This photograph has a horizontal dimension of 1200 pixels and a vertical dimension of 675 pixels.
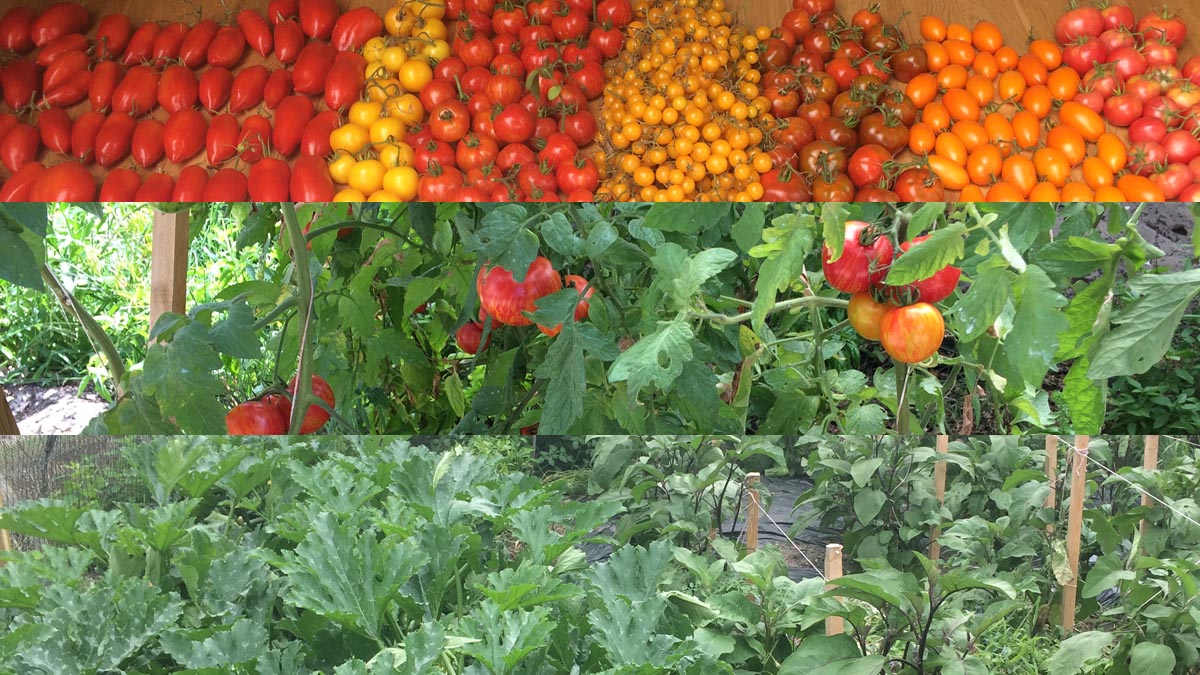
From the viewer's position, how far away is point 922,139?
1.06 metres

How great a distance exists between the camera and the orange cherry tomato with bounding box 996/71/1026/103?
106cm

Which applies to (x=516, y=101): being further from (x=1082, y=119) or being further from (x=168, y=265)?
(x=1082, y=119)

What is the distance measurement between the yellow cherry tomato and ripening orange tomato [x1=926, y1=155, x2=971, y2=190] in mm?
577

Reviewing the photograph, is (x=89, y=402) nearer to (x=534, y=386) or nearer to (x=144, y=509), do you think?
(x=144, y=509)

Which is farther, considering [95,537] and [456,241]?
[456,241]

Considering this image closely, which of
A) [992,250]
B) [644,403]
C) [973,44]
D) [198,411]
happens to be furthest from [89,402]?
[973,44]

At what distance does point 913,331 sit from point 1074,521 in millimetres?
196

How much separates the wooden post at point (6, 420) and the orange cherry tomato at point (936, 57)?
0.95 m

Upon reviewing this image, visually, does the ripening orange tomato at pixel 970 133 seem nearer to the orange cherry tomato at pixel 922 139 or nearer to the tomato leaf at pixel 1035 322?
the orange cherry tomato at pixel 922 139

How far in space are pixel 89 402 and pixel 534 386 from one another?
319 millimetres

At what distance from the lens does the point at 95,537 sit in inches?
22.1

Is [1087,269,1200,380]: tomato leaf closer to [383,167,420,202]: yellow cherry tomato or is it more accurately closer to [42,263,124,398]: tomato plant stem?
[42,263,124,398]: tomato plant stem

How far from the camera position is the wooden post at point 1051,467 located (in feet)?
2.09

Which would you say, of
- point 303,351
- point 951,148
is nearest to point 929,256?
point 303,351
